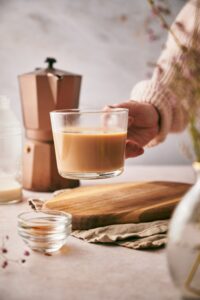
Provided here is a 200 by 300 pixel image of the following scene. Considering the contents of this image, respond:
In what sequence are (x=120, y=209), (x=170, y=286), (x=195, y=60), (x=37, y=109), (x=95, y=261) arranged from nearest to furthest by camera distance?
1. (x=195, y=60)
2. (x=170, y=286)
3. (x=95, y=261)
4. (x=120, y=209)
5. (x=37, y=109)

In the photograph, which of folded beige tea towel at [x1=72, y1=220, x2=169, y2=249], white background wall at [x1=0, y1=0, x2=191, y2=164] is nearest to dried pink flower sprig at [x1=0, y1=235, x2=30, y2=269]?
folded beige tea towel at [x1=72, y1=220, x2=169, y2=249]

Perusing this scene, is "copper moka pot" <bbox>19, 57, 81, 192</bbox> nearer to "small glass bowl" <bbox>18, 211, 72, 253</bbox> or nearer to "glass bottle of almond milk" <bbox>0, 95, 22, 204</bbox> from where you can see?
"glass bottle of almond milk" <bbox>0, 95, 22, 204</bbox>

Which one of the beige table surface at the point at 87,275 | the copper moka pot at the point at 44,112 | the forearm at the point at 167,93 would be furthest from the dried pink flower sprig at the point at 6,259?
the forearm at the point at 167,93

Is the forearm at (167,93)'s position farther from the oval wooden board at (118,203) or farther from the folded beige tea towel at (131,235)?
the folded beige tea towel at (131,235)

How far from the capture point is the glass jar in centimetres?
66

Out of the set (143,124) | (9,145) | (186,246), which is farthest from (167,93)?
(186,246)

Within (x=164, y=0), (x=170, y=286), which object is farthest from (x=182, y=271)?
(x=164, y=0)

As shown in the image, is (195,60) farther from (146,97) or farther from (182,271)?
(146,97)

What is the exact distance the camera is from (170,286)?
0.76 meters

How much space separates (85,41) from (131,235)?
46.8 inches

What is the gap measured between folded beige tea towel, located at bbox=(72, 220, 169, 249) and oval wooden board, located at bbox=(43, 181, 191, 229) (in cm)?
2

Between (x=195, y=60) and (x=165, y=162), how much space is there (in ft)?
4.90

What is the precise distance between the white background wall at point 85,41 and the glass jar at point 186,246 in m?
1.41

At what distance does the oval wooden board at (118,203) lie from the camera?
1059mm
